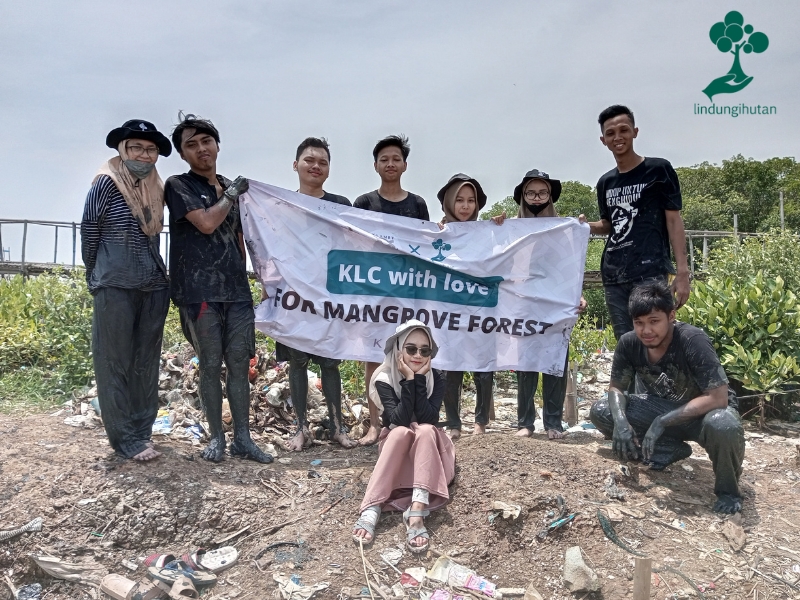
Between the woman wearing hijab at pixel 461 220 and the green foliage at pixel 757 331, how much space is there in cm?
258

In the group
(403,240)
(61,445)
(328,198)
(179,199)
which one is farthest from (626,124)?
(61,445)

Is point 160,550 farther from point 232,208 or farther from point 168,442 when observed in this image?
point 232,208

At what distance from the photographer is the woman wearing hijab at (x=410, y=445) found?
3312mm

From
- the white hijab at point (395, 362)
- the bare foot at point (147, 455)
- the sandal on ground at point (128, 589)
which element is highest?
the white hijab at point (395, 362)

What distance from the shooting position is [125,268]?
12.0ft

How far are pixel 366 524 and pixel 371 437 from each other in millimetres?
1495

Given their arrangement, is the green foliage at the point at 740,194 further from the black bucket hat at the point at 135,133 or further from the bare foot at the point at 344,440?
the black bucket hat at the point at 135,133

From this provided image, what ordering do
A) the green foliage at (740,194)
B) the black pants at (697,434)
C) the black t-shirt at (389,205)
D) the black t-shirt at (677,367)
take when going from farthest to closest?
the green foliage at (740,194)
the black t-shirt at (389,205)
the black t-shirt at (677,367)
the black pants at (697,434)

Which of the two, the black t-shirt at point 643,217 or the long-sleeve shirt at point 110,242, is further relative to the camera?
the black t-shirt at point 643,217

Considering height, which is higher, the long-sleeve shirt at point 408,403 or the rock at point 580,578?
the long-sleeve shirt at point 408,403

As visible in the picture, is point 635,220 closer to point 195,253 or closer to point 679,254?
point 679,254

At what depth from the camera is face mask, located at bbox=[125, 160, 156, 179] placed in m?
3.72

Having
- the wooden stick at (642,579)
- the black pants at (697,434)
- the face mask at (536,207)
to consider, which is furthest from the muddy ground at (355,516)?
the face mask at (536,207)

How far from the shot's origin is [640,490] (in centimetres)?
Result: 372
